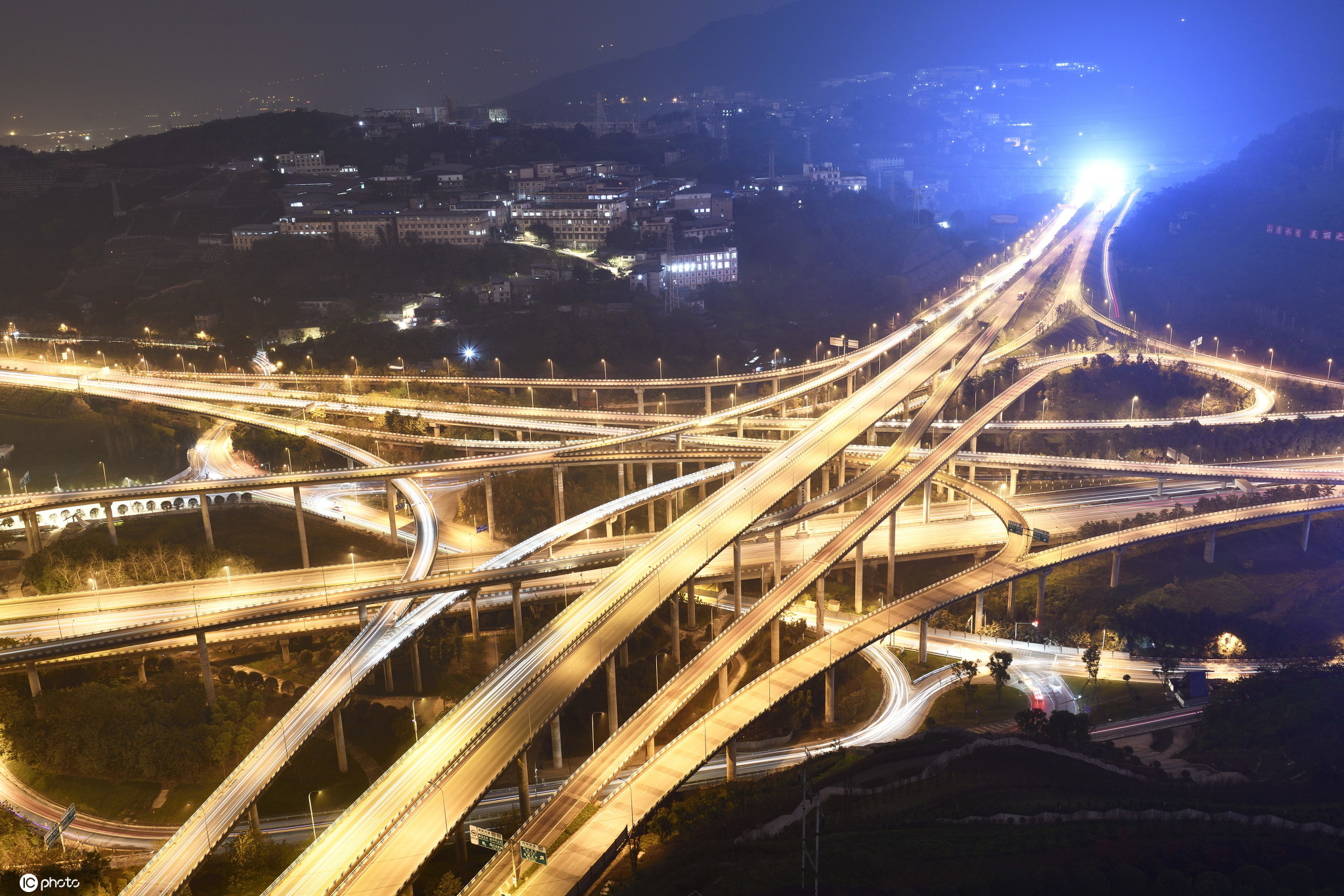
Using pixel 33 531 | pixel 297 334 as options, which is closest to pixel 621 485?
pixel 33 531

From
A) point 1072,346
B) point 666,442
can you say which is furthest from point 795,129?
point 666,442

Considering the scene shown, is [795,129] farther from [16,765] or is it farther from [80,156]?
[16,765]

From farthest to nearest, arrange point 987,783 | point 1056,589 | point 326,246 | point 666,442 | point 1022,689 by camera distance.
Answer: point 326,246, point 666,442, point 1056,589, point 1022,689, point 987,783

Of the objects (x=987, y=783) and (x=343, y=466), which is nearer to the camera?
(x=987, y=783)

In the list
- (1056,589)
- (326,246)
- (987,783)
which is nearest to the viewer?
(987,783)

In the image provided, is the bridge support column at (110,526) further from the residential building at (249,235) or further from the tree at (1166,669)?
the residential building at (249,235)

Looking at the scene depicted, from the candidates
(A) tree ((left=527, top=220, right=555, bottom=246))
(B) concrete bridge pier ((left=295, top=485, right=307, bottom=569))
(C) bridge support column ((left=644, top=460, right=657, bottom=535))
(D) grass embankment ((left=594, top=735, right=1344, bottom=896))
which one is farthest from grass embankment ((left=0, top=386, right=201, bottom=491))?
(D) grass embankment ((left=594, top=735, right=1344, bottom=896))

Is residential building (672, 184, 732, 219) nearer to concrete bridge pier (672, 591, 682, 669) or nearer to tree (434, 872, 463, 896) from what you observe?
concrete bridge pier (672, 591, 682, 669)
